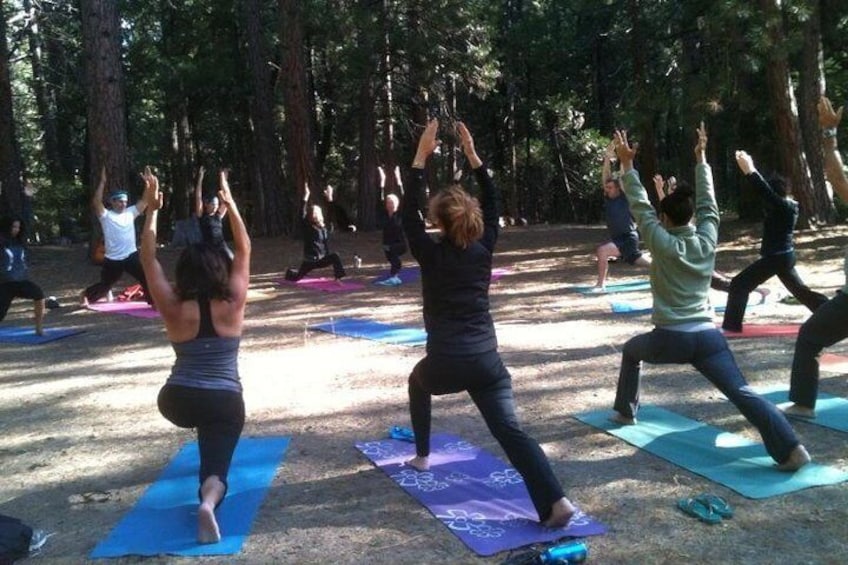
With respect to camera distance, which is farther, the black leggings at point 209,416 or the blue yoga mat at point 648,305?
the blue yoga mat at point 648,305

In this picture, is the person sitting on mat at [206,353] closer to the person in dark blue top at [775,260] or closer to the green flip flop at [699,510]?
the green flip flop at [699,510]

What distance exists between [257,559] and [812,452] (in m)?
3.34

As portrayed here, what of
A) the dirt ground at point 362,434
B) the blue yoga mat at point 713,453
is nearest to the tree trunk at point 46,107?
the dirt ground at point 362,434

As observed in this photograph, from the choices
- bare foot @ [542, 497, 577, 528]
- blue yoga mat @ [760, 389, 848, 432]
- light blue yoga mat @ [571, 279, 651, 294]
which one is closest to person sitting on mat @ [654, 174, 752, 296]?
blue yoga mat @ [760, 389, 848, 432]

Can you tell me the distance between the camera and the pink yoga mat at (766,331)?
8.06 meters

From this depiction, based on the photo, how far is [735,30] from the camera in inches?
599

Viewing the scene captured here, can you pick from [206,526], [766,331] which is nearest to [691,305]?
[206,526]

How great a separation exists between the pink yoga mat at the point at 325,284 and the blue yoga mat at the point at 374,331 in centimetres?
316

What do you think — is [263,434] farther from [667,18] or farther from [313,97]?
[313,97]

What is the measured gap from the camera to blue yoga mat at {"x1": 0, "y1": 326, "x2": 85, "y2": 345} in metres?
9.90

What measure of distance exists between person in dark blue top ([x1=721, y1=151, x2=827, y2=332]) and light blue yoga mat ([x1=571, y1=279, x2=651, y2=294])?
380 cm

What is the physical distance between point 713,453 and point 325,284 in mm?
10183

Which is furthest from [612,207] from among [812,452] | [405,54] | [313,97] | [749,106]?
[313,97]

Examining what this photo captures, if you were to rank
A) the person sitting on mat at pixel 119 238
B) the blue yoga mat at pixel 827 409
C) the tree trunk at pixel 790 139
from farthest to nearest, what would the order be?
the tree trunk at pixel 790 139 < the person sitting on mat at pixel 119 238 < the blue yoga mat at pixel 827 409
